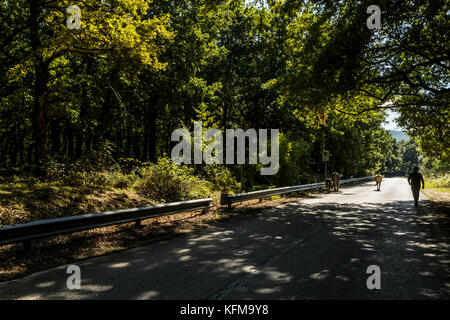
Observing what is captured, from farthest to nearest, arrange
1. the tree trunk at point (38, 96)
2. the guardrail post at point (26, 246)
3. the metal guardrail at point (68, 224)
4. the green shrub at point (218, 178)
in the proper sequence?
the green shrub at point (218, 178) < the tree trunk at point (38, 96) < the guardrail post at point (26, 246) < the metal guardrail at point (68, 224)

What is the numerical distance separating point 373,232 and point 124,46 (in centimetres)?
969

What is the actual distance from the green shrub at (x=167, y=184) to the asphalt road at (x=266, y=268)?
149 inches

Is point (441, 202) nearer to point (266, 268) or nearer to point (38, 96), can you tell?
point (266, 268)

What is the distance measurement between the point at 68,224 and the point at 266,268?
4.08 m

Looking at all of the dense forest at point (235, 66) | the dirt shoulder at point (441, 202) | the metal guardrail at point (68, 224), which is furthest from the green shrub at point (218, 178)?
the dirt shoulder at point (441, 202)

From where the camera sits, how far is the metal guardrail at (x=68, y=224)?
4.94m

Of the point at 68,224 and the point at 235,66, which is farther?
the point at 235,66

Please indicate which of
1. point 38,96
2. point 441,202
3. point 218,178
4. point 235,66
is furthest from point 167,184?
point 235,66

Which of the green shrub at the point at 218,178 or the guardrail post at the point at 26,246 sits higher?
the green shrub at the point at 218,178

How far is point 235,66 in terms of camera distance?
27.4m

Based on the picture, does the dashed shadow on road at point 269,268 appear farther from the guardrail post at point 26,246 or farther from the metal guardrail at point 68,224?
the guardrail post at point 26,246

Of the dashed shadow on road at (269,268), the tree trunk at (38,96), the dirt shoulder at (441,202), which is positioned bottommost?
the dirt shoulder at (441,202)
